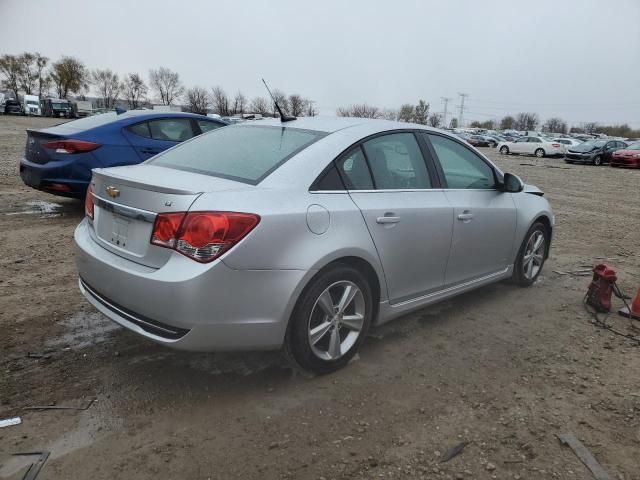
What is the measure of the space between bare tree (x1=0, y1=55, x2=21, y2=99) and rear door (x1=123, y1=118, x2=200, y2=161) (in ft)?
320

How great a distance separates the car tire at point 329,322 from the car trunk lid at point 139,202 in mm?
742

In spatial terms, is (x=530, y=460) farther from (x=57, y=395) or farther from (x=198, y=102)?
(x=198, y=102)

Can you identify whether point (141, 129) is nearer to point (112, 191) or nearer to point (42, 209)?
point (42, 209)

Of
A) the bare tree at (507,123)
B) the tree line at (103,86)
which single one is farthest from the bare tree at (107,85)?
the bare tree at (507,123)

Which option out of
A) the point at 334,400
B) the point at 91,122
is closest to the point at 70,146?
the point at 91,122

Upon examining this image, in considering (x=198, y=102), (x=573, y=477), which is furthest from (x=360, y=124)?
(x=198, y=102)

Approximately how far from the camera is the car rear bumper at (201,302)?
2.46 meters

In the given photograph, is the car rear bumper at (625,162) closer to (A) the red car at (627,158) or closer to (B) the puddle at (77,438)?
(A) the red car at (627,158)

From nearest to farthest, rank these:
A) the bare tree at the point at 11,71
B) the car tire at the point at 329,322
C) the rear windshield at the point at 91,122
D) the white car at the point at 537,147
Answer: the car tire at the point at 329,322 < the rear windshield at the point at 91,122 < the white car at the point at 537,147 < the bare tree at the point at 11,71

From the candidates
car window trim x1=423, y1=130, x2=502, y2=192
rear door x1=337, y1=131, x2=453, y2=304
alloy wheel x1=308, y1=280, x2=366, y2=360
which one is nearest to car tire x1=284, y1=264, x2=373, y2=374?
alloy wheel x1=308, y1=280, x2=366, y2=360

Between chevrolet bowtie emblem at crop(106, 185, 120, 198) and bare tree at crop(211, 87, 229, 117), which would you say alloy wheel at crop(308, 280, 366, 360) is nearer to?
chevrolet bowtie emblem at crop(106, 185, 120, 198)

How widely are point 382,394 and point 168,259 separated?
145 centimetres

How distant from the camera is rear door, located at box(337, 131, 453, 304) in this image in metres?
3.17

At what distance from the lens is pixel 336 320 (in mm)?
3027
